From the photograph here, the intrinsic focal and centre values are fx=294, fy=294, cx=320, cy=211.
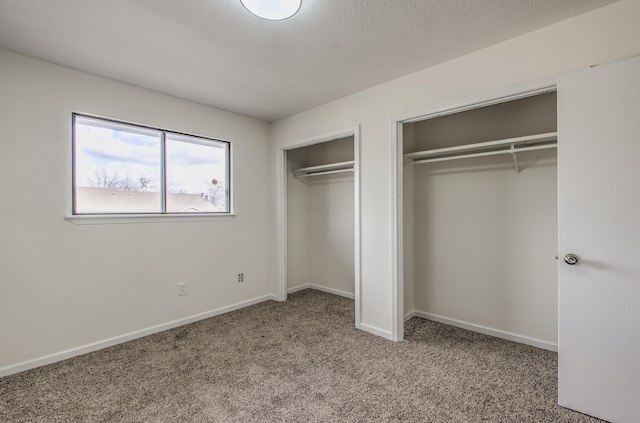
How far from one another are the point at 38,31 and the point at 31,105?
63cm

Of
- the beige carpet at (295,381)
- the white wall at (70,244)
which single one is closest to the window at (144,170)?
the white wall at (70,244)

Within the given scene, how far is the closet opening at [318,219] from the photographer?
13.1 feet

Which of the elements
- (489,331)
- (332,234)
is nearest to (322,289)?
(332,234)

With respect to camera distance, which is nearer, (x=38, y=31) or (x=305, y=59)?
(x=38, y=31)

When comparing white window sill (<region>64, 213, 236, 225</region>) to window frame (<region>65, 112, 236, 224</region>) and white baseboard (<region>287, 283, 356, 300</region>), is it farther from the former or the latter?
white baseboard (<region>287, 283, 356, 300</region>)

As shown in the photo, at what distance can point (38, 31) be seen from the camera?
1937 millimetres

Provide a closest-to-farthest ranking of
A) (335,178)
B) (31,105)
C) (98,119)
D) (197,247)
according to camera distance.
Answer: (31,105), (98,119), (197,247), (335,178)

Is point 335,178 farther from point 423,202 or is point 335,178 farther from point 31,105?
point 31,105

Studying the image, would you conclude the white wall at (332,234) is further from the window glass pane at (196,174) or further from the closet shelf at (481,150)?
the window glass pane at (196,174)

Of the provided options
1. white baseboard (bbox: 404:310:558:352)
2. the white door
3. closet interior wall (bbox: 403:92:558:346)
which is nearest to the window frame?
closet interior wall (bbox: 403:92:558:346)

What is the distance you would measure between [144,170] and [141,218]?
A: 49cm

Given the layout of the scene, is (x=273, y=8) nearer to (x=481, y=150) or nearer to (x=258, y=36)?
(x=258, y=36)

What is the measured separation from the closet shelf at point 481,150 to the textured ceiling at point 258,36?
0.75 meters

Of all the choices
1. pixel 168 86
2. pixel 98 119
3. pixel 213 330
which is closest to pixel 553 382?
pixel 213 330
